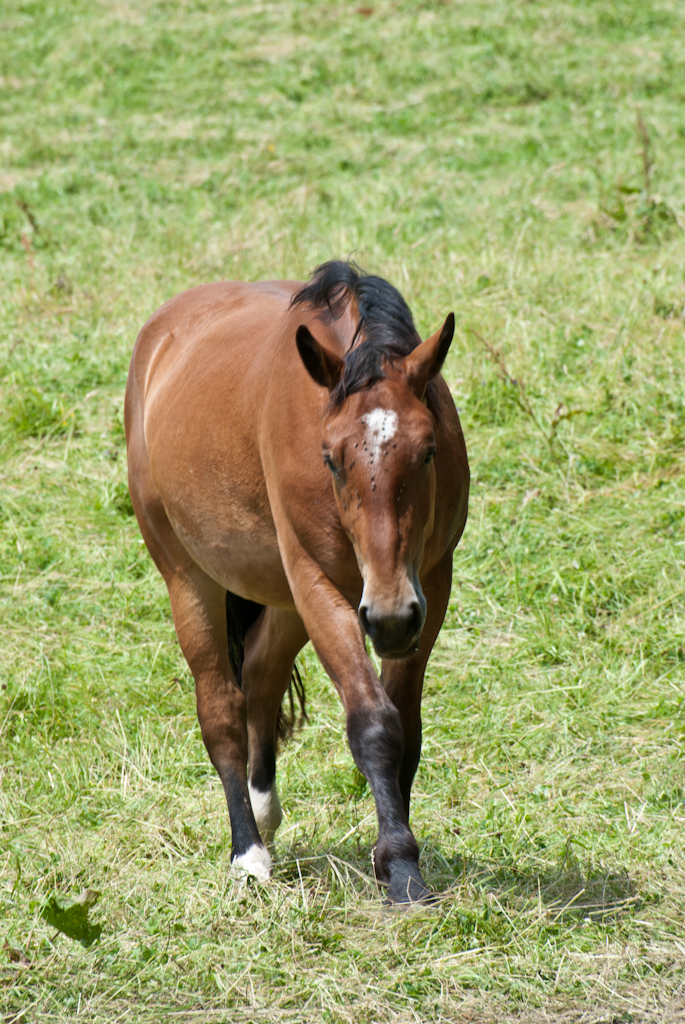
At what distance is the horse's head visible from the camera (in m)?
2.72

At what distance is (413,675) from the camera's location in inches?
131

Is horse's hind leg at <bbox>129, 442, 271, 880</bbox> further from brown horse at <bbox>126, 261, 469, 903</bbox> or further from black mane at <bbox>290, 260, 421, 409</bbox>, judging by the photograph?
black mane at <bbox>290, 260, 421, 409</bbox>

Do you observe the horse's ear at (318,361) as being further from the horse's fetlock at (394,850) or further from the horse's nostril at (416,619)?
the horse's fetlock at (394,850)

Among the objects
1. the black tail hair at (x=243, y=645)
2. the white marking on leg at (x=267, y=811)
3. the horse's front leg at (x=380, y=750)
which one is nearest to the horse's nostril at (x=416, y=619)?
the horse's front leg at (x=380, y=750)

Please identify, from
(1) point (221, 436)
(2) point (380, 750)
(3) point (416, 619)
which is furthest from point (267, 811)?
(3) point (416, 619)

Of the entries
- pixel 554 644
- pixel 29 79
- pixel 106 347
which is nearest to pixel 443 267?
pixel 106 347

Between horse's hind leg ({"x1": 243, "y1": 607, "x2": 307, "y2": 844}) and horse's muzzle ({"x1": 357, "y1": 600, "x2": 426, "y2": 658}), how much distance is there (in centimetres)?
142

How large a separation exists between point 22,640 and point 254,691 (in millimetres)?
1514

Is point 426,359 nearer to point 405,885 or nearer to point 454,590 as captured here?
point 405,885

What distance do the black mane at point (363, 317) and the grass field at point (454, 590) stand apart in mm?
1555

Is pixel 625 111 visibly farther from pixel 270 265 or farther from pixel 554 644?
pixel 554 644

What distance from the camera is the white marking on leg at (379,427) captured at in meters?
2.80

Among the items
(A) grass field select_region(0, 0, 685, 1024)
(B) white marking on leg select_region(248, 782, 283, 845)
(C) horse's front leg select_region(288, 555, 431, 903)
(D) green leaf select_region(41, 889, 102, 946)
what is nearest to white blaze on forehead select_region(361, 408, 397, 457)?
(C) horse's front leg select_region(288, 555, 431, 903)

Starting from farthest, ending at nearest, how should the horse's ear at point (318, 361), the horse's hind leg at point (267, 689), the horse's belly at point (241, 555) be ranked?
1. the horse's hind leg at point (267, 689)
2. the horse's belly at point (241, 555)
3. the horse's ear at point (318, 361)
